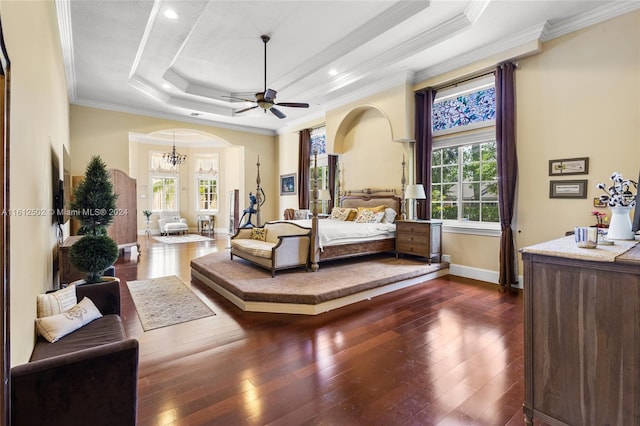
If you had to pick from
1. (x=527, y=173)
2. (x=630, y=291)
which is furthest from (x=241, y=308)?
(x=527, y=173)

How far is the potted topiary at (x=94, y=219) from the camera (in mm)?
2916

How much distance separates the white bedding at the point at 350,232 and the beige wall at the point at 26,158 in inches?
124

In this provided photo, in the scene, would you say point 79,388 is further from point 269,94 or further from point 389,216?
point 389,216

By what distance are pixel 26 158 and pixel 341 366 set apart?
2.56m

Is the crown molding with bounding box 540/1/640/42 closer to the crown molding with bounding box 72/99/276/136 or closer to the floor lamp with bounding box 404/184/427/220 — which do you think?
the floor lamp with bounding box 404/184/427/220

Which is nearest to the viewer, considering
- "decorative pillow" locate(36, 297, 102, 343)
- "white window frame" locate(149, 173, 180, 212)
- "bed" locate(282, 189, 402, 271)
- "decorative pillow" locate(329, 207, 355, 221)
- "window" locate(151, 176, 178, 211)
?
"decorative pillow" locate(36, 297, 102, 343)

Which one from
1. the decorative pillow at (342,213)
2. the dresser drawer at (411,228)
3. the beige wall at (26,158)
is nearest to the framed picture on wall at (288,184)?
the decorative pillow at (342,213)

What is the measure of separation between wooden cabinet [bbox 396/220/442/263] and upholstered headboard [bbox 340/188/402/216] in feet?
1.77

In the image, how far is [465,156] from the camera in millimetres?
5105

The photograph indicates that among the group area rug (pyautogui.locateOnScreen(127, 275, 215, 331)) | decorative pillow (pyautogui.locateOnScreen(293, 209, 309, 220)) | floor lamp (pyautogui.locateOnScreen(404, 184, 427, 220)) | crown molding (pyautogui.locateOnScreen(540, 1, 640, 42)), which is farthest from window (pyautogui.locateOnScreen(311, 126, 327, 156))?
crown molding (pyautogui.locateOnScreen(540, 1, 640, 42))

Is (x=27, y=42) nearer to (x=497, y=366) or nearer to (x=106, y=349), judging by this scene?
(x=106, y=349)

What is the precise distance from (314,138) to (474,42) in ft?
15.0

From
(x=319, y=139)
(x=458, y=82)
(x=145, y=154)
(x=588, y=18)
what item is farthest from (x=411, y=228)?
(x=145, y=154)

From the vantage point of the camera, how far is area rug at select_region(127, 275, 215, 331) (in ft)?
10.8
